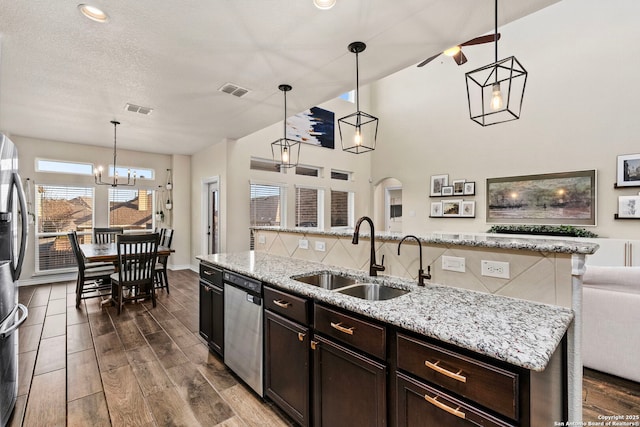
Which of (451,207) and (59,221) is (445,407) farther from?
(59,221)

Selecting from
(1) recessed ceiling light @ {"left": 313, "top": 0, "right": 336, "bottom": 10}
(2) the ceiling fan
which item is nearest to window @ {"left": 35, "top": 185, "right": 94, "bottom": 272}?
(1) recessed ceiling light @ {"left": 313, "top": 0, "right": 336, "bottom": 10}

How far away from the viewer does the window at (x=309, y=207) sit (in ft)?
22.8

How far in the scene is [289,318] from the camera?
71.9 inches

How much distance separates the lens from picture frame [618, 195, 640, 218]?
482cm

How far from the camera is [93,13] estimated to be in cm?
209

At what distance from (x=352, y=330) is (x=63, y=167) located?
673 centimetres

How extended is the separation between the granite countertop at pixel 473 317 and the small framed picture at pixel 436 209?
5728 mm

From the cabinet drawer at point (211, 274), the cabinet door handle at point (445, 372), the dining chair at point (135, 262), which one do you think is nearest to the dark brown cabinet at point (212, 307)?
the cabinet drawer at point (211, 274)

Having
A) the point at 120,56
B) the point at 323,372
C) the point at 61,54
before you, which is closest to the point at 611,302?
the point at 323,372

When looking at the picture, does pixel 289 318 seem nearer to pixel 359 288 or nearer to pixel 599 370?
pixel 359 288

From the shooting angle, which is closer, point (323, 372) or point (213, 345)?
point (323, 372)

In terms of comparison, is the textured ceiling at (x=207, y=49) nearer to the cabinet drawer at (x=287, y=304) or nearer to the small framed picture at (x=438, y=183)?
the cabinet drawer at (x=287, y=304)

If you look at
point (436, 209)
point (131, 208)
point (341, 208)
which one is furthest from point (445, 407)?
point (131, 208)

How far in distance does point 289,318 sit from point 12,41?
3.16m
